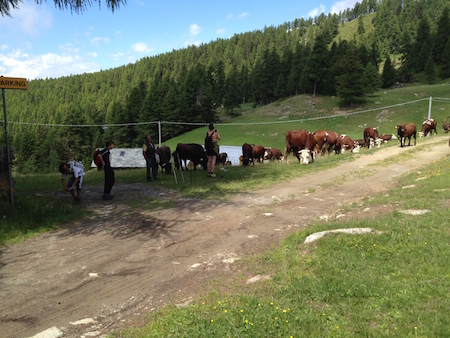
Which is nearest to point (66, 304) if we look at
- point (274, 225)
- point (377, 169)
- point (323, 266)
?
point (323, 266)

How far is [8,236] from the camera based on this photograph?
7.01 m

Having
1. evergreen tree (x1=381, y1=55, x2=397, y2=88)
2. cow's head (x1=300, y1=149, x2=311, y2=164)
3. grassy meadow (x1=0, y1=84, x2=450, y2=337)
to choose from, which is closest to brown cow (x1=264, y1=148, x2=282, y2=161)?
cow's head (x1=300, y1=149, x2=311, y2=164)

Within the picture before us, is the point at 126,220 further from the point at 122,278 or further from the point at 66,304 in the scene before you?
the point at 66,304

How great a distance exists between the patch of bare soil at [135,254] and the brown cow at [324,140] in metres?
10.9

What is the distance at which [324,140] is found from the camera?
22.2 metres

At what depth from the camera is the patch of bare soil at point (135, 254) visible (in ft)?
13.7

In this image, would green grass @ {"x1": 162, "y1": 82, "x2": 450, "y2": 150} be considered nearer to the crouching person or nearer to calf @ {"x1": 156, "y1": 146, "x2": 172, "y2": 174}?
calf @ {"x1": 156, "y1": 146, "x2": 172, "y2": 174}

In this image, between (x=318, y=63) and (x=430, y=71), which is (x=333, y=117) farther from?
(x=430, y=71)

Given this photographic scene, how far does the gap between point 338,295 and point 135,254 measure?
12.7 feet

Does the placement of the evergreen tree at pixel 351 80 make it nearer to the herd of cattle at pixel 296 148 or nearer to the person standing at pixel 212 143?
the herd of cattle at pixel 296 148

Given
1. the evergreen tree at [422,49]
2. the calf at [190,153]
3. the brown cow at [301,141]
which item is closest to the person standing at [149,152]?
the calf at [190,153]

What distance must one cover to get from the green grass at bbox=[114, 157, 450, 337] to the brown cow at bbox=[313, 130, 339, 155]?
17.0m

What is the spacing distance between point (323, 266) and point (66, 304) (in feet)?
11.8

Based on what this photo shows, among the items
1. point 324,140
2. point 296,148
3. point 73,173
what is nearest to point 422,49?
point 324,140
